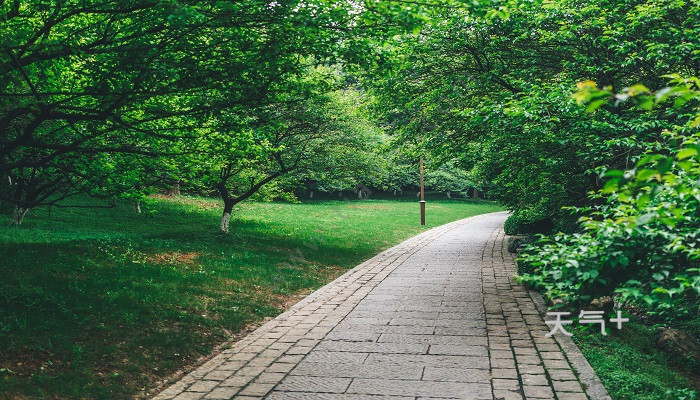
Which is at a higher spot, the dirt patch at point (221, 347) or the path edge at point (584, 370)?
the path edge at point (584, 370)

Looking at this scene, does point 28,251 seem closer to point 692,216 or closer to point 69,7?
point 69,7

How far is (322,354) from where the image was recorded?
6176mm

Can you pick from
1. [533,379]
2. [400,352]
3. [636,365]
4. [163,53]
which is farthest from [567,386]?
[163,53]

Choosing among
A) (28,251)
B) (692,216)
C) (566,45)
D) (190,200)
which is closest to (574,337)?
(692,216)

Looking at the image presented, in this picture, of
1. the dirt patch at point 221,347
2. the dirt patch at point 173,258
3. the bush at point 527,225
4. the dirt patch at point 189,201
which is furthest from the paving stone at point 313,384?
the dirt patch at point 189,201

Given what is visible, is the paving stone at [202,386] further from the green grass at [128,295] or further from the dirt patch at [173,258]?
the dirt patch at [173,258]

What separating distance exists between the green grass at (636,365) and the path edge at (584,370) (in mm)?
87

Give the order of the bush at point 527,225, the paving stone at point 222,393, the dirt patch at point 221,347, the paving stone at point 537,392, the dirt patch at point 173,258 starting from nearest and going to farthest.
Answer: the paving stone at point 537,392
the paving stone at point 222,393
the dirt patch at point 221,347
the dirt patch at point 173,258
the bush at point 527,225

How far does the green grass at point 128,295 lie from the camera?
5445 mm

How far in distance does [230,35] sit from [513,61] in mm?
7309

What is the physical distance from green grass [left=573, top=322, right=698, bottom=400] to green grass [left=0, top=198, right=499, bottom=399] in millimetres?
4603

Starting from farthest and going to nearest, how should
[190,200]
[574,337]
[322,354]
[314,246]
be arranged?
1. [190,200]
2. [314,246]
3. [574,337]
4. [322,354]

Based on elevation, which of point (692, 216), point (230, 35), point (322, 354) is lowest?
point (322, 354)

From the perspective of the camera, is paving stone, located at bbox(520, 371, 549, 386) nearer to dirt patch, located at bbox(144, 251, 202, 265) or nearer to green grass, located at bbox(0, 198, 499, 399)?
green grass, located at bbox(0, 198, 499, 399)
